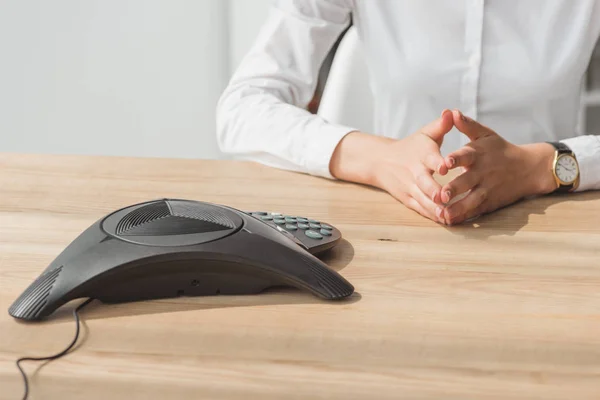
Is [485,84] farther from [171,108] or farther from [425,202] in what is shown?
[171,108]

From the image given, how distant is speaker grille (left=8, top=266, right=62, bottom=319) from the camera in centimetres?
61

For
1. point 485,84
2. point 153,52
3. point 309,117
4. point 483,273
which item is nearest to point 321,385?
point 483,273

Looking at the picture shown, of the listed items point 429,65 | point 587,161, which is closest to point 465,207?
point 587,161

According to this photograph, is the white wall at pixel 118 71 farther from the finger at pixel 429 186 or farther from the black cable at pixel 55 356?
the black cable at pixel 55 356

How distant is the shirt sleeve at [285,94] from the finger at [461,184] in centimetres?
20

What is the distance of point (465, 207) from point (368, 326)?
32 cm

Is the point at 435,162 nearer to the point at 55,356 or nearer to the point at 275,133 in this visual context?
the point at 275,133

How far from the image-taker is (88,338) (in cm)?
59

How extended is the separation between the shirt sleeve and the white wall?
1.19 m

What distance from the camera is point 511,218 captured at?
0.92 m

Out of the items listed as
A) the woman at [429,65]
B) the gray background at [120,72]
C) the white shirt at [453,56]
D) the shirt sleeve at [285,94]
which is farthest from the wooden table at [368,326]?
the gray background at [120,72]

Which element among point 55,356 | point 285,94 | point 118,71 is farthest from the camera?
point 118,71

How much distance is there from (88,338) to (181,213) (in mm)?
137

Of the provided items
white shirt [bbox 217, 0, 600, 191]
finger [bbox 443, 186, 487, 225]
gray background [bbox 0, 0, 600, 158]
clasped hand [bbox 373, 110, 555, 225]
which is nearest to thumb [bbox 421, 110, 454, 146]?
clasped hand [bbox 373, 110, 555, 225]
